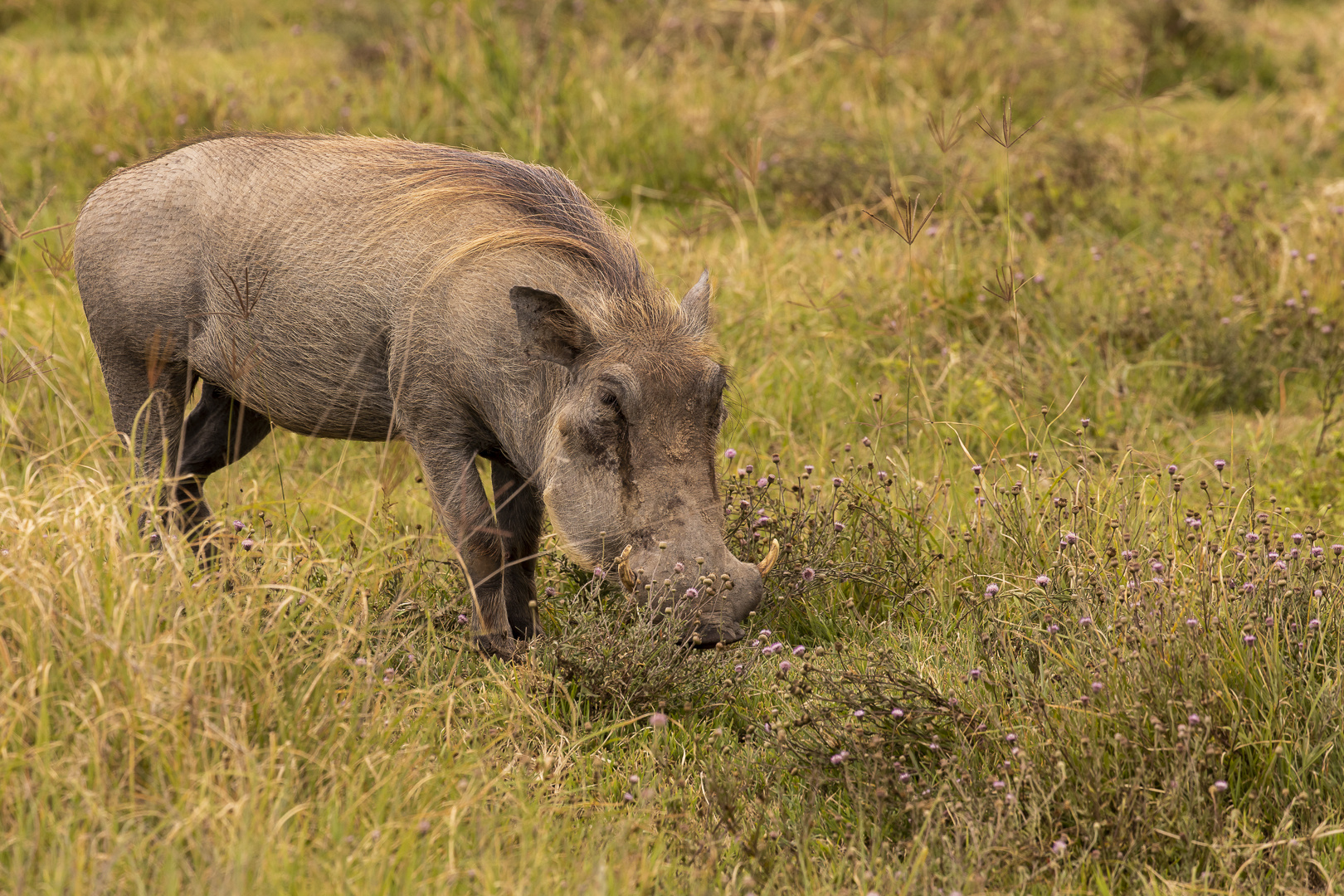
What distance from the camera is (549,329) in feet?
10.6

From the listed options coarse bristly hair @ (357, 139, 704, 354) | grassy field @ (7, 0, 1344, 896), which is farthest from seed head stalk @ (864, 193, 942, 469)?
coarse bristly hair @ (357, 139, 704, 354)

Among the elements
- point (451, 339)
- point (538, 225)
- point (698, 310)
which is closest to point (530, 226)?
point (538, 225)

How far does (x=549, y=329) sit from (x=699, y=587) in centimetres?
75

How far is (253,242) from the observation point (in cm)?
360

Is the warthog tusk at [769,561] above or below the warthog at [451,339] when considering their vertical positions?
below

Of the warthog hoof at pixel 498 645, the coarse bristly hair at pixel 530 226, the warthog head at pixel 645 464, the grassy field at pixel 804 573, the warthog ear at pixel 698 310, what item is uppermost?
the coarse bristly hair at pixel 530 226

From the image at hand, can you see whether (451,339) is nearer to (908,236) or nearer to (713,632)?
(713,632)

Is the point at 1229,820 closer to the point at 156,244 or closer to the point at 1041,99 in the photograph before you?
the point at 156,244

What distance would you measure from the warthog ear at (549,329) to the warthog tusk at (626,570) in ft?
1.69

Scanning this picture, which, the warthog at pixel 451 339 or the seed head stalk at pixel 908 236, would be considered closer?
the warthog at pixel 451 339

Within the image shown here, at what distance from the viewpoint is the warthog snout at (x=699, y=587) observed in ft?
9.75

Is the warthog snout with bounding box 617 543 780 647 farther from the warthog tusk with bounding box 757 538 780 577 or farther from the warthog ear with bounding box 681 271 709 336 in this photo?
the warthog ear with bounding box 681 271 709 336

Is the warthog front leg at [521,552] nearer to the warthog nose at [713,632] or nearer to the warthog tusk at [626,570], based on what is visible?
the warthog tusk at [626,570]

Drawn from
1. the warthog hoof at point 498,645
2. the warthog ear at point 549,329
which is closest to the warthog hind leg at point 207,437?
the warthog hoof at point 498,645
